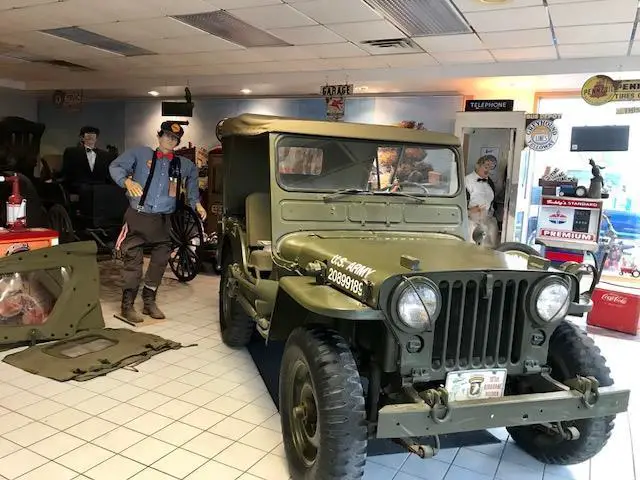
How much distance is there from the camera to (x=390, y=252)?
278 centimetres

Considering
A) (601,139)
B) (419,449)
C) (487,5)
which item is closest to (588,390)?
(419,449)

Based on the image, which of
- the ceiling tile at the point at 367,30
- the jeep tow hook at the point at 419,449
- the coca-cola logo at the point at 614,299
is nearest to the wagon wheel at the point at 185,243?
the ceiling tile at the point at 367,30

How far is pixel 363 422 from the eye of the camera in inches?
86.4

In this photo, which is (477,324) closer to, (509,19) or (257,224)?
(257,224)

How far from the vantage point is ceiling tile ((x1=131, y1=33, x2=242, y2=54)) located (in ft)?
20.9

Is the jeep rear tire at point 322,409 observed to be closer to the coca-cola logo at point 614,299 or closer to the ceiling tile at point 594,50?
the coca-cola logo at point 614,299

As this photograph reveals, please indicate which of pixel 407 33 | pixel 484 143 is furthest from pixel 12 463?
pixel 484 143

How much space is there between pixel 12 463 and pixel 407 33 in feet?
16.1

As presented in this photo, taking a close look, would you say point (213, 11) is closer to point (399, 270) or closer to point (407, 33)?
point (407, 33)

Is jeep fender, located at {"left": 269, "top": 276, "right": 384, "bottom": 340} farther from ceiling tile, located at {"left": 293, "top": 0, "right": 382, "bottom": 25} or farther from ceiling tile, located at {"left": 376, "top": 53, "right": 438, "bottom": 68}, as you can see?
ceiling tile, located at {"left": 376, "top": 53, "right": 438, "bottom": 68}

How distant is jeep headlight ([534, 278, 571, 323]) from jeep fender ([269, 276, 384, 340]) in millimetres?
706

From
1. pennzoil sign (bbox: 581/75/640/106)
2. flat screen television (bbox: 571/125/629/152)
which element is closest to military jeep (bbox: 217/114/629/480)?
pennzoil sign (bbox: 581/75/640/106)

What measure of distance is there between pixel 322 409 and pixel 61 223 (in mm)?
5864

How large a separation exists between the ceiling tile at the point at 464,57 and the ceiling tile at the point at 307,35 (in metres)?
1.31
